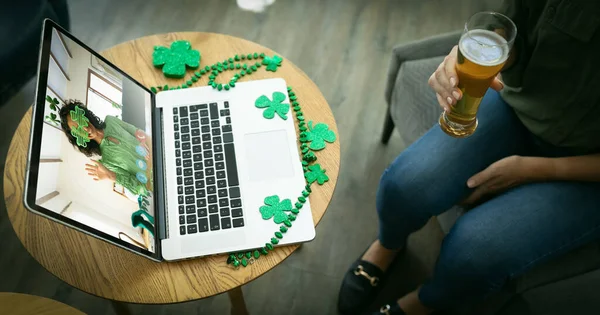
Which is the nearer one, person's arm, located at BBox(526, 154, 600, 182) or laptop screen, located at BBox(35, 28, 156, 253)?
laptop screen, located at BBox(35, 28, 156, 253)

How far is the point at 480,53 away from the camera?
3.06ft

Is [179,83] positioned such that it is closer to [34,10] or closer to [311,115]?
[311,115]

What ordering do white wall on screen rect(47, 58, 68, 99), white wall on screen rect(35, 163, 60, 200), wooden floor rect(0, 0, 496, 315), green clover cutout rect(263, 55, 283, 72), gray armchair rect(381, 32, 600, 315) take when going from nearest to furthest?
1. white wall on screen rect(35, 163, 60, 200)
2. white wall on screen rect(47, 58, 68, 99)
3. green clover cutout rect(263, 55, 283, 72)
4. gray armchair rect(381, 32, 600, 315)
5. wooden floor rect(0, 0, 496, 315)

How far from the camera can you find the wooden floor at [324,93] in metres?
1.53

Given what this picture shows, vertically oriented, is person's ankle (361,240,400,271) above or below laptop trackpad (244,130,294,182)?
below

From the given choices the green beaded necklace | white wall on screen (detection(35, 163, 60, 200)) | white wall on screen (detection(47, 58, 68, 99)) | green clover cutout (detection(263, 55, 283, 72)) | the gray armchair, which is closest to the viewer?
white wall on screen (detection(35, 163, 60, 200))

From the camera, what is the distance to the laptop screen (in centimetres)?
86

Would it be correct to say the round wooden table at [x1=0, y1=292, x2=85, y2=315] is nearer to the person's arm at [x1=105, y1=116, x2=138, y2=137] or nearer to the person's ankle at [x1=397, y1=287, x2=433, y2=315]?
the person's arm at [x1=105, y1=116, x2=138, y2=137]

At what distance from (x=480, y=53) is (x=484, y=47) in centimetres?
2

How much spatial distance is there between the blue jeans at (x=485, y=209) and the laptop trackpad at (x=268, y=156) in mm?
279

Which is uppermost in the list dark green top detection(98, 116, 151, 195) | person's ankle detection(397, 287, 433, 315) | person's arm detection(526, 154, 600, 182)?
dark green top detection(98, 116, 151, 195)

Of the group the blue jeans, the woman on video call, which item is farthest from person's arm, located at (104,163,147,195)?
the blue jeans

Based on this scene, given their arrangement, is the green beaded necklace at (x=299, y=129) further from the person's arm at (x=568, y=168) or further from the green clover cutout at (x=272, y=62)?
the person's arm at (x=568, y=168)

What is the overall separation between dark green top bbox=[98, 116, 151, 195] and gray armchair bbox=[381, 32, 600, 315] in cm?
77
